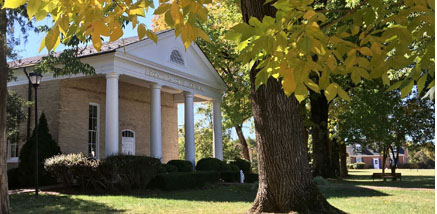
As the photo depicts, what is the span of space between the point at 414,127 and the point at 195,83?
17472 mm

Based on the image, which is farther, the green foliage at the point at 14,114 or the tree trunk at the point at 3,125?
the green foliage at the point at 14,114

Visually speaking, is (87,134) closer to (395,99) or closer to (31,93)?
(31,93)

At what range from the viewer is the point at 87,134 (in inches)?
841

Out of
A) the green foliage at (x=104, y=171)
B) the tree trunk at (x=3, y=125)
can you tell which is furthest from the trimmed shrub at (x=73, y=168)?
the tree trunk at (x=3, y=125)

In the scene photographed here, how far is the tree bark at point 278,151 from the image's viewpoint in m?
7.62

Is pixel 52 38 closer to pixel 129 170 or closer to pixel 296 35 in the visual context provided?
pixel 296 35

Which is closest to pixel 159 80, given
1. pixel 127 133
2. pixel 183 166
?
pixel 183 166

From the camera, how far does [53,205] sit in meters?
11.8

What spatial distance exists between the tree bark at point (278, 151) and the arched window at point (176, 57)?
49.8ft

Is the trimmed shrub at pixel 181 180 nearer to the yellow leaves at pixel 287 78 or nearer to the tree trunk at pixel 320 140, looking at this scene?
the tree trunk at pixel 320 140

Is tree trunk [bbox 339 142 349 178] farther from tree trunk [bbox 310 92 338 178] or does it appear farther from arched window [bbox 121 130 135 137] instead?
arched window [bbox 121 130 135 137]

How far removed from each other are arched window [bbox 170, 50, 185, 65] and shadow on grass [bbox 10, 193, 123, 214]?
1078 cm

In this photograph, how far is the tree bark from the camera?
7.62 m

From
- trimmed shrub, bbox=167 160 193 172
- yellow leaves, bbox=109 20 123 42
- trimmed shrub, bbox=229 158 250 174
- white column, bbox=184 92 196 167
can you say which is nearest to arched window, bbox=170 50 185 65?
white column, bbox=184 92 196 167
